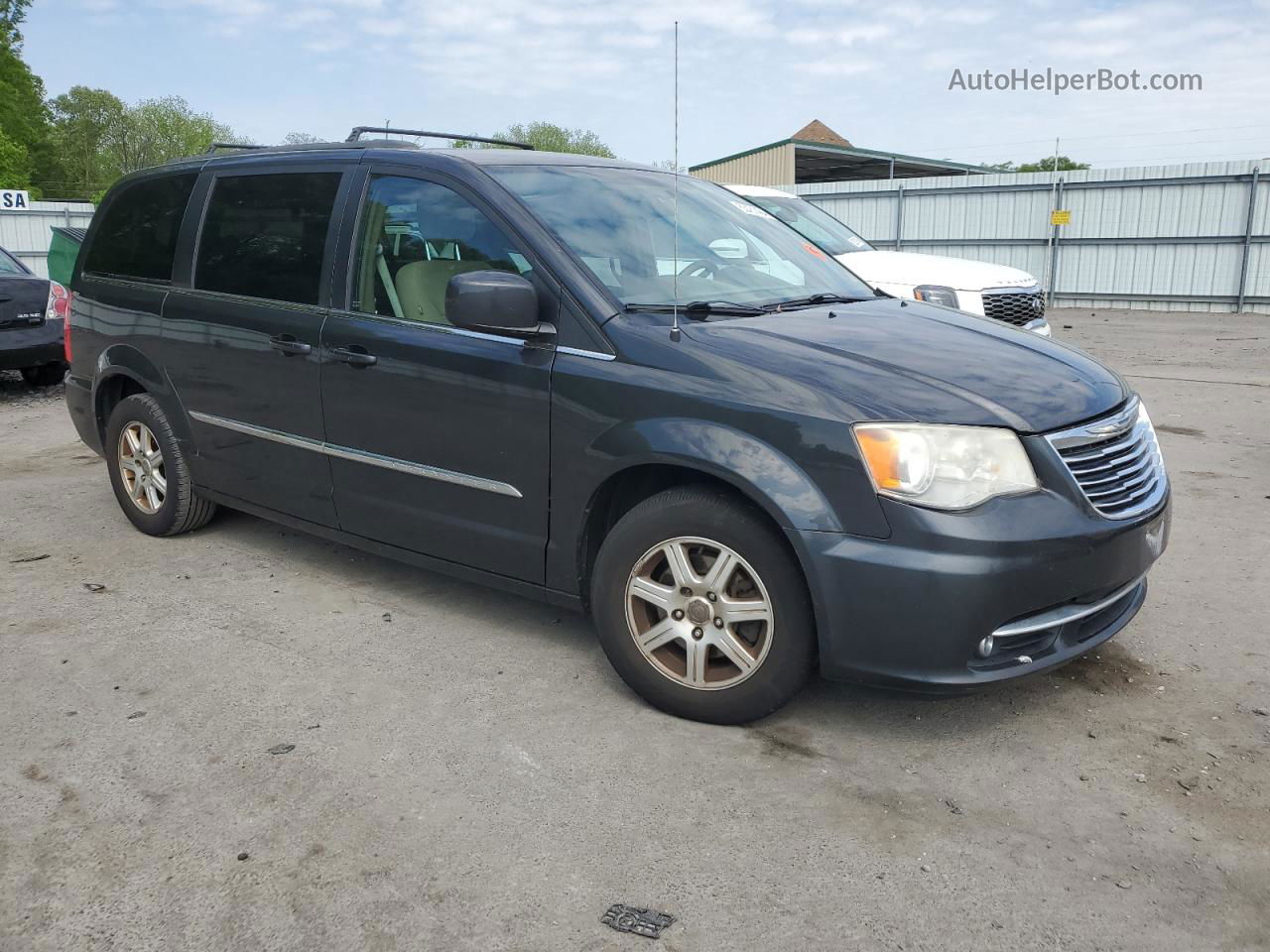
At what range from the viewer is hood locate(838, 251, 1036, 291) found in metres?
8.86

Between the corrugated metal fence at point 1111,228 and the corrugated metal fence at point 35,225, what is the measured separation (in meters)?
19.3

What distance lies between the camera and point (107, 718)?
11.3 ft

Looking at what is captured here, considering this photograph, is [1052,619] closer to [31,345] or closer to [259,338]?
[259,338]

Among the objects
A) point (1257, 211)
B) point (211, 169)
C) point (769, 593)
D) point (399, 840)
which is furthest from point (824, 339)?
point (1257, 211)

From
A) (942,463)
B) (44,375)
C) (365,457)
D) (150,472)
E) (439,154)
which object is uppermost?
(439,154)

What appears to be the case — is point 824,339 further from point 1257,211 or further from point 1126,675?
point 1257,211

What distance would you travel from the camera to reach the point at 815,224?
33.3ft

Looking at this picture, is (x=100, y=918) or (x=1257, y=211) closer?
(x=100, y=918)

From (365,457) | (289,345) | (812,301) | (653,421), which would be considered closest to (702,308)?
(653,421)

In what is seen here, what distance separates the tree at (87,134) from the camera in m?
74.1

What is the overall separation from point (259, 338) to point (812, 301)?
7.30 feet

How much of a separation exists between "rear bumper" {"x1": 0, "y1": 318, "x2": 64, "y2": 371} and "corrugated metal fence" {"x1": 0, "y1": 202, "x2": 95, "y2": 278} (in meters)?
19.3

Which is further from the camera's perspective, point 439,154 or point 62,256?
point 62,256

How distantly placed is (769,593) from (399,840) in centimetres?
120
